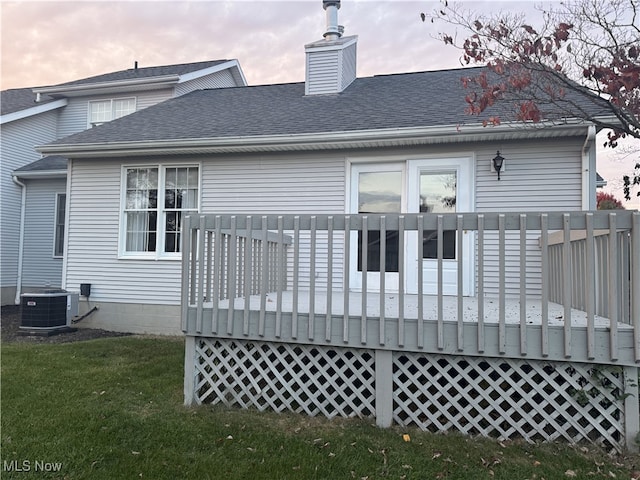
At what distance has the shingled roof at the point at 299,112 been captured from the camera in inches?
244

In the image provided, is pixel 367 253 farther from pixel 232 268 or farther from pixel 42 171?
pixel 42 171

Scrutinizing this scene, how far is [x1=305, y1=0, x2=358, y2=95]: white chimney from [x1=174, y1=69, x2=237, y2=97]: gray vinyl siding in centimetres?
349

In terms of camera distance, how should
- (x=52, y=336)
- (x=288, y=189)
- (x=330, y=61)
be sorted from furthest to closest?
(x=330, y=61) < (x=52, y=336) < (x=288, y=189)

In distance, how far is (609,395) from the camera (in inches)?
116

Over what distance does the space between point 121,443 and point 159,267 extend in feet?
14.4

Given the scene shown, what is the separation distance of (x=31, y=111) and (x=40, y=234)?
3166 mm

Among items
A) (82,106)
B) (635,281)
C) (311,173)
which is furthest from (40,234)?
(635,281)

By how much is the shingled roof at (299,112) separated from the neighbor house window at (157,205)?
66cm

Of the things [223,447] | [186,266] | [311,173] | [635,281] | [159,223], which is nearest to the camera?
[635,281]

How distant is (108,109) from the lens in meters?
10.7

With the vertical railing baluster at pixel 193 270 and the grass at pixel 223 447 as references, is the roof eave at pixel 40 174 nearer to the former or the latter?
the grass at pixel 223 447

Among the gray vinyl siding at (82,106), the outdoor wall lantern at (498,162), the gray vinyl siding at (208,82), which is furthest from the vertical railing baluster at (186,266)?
the gray vinyl siding at (82,106)

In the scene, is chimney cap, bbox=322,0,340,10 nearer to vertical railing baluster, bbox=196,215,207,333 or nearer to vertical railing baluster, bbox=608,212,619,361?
vertical railing baluster, bbox=196,215,207,333

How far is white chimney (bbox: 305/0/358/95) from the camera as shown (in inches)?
327
